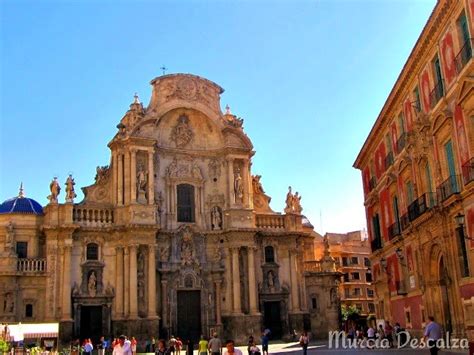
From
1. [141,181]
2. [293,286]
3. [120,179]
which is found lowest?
[293,286]

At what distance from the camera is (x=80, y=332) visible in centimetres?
3491

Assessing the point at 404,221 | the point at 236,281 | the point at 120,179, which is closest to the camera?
the point at 404,221

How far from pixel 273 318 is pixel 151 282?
9.02 m

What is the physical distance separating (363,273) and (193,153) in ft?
113

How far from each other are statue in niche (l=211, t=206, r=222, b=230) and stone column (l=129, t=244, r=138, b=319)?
5812 millimetres

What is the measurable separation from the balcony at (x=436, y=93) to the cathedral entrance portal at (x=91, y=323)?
75.2 ft

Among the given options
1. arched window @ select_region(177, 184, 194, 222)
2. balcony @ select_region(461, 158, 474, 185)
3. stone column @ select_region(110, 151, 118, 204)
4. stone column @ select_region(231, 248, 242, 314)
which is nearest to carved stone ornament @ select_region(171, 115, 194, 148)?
arched window @ select_region(177, 184, 194, 222)

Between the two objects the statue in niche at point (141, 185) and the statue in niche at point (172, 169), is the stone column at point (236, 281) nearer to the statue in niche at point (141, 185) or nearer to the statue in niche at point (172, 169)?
the statue in niche at point (172, 169)

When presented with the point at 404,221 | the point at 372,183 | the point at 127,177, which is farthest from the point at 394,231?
the point at 127,177

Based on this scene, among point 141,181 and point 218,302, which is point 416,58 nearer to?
point 141,181

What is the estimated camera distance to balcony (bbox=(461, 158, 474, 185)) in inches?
780

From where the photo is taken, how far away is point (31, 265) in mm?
35125

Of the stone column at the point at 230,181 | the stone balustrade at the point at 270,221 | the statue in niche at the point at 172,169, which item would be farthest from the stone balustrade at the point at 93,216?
the stone balustrade at the point at 270,221

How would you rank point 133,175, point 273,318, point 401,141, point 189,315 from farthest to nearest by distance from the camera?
point 273,318, point 189,315, point 133,175, point 401,141
